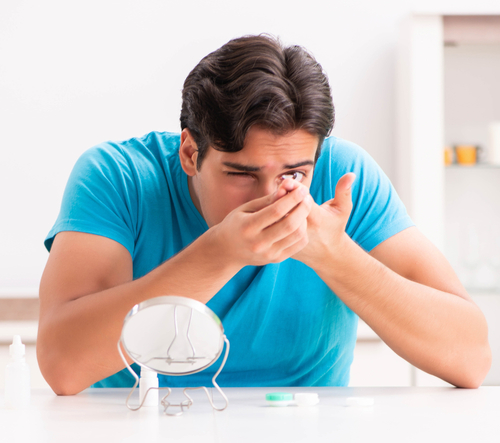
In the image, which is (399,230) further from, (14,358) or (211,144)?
(14,358)

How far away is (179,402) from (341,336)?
47 centimetres

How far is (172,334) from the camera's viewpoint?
69cm

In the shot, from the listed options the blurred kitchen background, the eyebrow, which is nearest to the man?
the eyebrow

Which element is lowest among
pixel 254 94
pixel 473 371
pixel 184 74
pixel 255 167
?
pixel 473 371

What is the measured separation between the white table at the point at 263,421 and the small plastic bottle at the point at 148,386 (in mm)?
18

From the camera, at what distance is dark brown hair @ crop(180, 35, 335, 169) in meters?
0.89

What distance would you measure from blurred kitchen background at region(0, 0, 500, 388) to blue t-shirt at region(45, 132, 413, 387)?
1.03 meters

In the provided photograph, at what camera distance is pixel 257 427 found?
2.17 ft

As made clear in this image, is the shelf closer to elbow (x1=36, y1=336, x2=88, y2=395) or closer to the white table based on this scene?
the white table

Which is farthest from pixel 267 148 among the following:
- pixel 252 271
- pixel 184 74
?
pixel 184 74

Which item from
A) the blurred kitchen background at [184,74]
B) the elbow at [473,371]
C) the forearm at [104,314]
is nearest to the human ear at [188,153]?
the forearm at [104,314]

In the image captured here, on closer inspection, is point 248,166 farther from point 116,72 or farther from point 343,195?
point 116,72

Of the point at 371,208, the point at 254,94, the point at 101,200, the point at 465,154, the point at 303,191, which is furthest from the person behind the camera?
the point at 465,154

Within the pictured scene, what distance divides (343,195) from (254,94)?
0.71 ft
